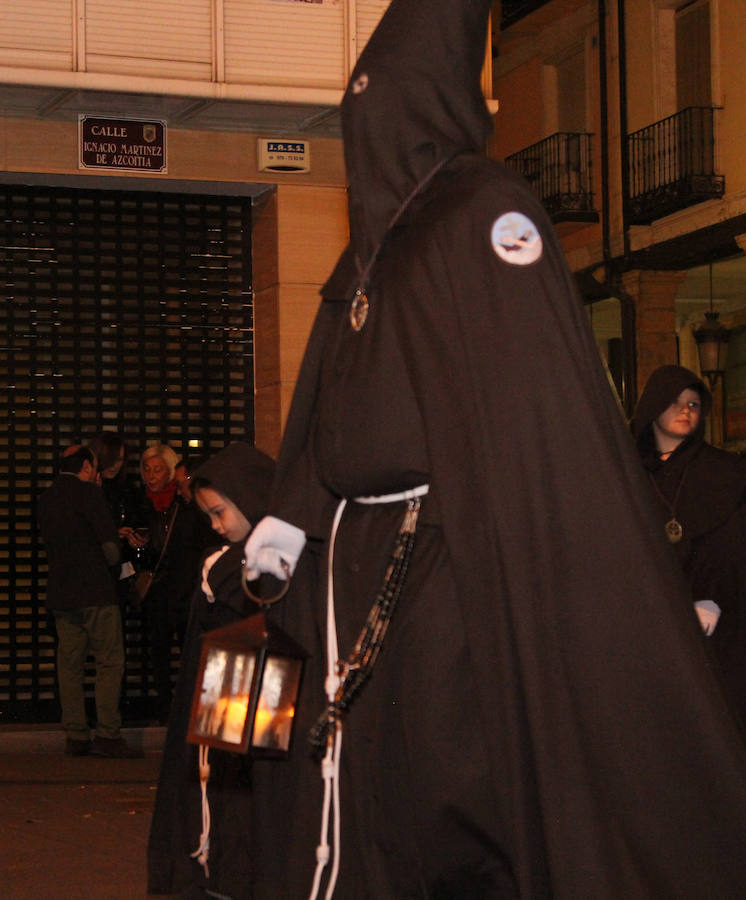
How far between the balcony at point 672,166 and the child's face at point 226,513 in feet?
51.2

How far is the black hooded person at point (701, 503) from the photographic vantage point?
22.1 ft

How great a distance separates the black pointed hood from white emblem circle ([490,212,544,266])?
284 millimetres

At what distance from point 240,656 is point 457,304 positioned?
3.08ft

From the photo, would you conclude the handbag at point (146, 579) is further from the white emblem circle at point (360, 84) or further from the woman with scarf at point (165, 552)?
the white emblem circle at point (360, 84)

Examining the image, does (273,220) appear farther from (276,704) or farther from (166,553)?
(276,704)

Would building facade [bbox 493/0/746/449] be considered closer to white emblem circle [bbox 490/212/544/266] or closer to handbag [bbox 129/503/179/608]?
handbag [bbox 129/503/179/608]

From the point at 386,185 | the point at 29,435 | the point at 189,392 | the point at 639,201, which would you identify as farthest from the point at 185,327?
the point at 639,201

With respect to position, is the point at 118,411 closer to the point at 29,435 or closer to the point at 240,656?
the point at 29,435

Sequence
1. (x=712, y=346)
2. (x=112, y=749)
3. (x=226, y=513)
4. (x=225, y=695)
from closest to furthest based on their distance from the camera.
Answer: (x=225, y=695)
(x=226, y=513)
(x=112, y=749)
(x=712, y=346)

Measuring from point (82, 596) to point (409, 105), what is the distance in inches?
282

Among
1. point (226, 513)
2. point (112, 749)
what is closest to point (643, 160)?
point (112, 749)

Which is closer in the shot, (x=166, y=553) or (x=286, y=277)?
(x=166, y=553)

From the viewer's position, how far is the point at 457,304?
3.65 meters

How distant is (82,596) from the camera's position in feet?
34.6
